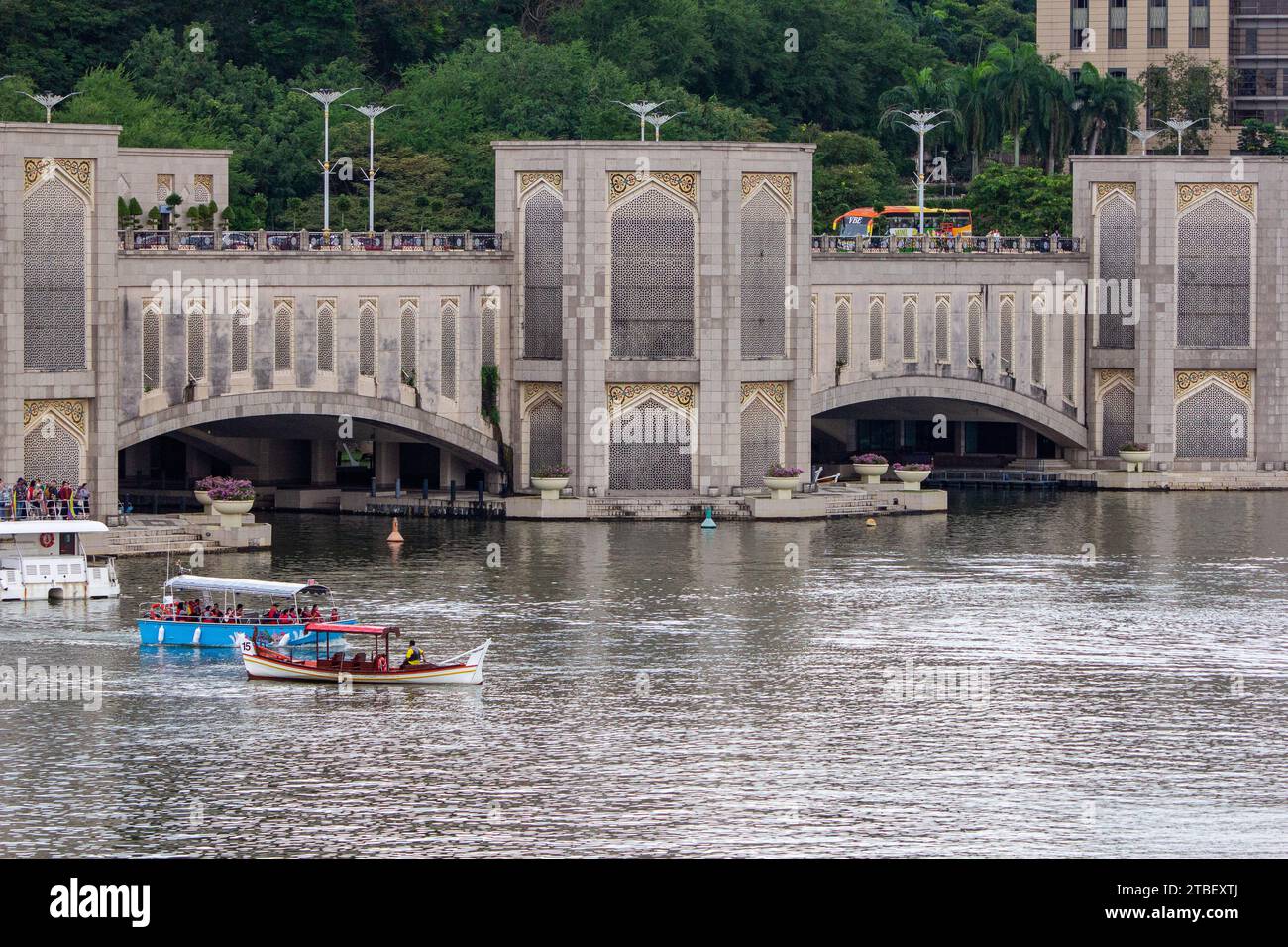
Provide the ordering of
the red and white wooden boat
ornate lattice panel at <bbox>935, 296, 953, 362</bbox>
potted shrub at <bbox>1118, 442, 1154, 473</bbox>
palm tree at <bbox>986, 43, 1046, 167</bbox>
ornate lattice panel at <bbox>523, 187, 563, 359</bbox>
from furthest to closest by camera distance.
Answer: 1. palm tree at <bbox>986, 43, 1046, 167</bbox>
2. ornate lattice panel at <bbox>935, 296, 953, 362</bbox>
3. potted shrub at <bbox>1118, 442, 1154, 473</bbox>
4. ornate lattice panel at <bbox>523, 187, 563, 359</bbox>
5. the red and white wooden boat

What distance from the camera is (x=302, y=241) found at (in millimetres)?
126000

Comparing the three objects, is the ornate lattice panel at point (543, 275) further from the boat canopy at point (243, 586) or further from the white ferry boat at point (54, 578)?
the boat canopy at point (243, 586)

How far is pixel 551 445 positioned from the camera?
12975 cm

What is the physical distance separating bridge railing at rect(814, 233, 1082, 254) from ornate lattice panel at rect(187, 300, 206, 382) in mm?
Answer: 35295

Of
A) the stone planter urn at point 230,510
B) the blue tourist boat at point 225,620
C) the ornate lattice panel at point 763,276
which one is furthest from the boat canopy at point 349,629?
the ornate lattice panel at point 763,276

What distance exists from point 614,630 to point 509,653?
6153 millimetres

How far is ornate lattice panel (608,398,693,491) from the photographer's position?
417 feet

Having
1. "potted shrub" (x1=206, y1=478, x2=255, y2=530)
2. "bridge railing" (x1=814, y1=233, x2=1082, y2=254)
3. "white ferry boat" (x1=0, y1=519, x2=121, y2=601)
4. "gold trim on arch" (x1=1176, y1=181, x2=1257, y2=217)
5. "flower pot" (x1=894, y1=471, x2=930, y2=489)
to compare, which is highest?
"gold trim on arch" (x1=1176, y1=181, x2=1257, y2=217)

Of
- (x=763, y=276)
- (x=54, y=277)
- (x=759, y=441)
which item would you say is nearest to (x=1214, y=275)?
(x=763, y=276)

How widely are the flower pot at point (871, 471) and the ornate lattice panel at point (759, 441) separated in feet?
26.8

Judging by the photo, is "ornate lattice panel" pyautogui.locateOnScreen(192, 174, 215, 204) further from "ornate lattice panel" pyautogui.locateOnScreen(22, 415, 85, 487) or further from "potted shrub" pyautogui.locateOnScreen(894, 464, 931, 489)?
"potted shrub" pyautogui.locateOnScreen(894, 464, 931, 489)

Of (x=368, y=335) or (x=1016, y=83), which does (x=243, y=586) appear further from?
(x=1016, y=83)

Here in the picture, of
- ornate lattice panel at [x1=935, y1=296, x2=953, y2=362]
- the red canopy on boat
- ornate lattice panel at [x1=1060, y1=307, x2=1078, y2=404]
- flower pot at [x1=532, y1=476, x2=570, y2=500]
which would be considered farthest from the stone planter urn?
ornate lattice panel at [x1=1060, y1=307, x2=1078, y2=404]
